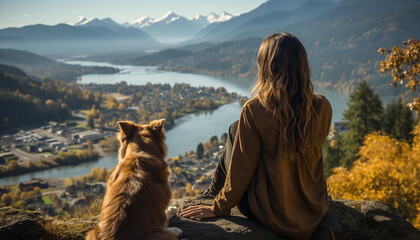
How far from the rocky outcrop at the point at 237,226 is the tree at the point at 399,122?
1284 cm

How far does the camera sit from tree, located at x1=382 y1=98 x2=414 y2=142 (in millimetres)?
13547

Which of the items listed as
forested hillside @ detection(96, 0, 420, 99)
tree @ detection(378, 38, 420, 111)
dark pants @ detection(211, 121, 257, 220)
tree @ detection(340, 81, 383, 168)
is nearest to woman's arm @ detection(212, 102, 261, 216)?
dark pants @ detection(211, 121, 257, 220)

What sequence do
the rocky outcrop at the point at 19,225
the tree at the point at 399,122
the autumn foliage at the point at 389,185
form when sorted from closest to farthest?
1. the rocky outcrop at the point at 19,225
2. the autumn foliage at the point at 389,185
3. the tree at the point at 399,122

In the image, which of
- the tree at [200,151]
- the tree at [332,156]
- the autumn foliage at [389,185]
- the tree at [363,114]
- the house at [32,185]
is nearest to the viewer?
the autumn foliage at [389,185]

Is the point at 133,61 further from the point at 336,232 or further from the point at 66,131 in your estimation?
the point at 336,232

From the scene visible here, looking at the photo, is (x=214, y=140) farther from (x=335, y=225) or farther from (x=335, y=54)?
(x=335, y=54)

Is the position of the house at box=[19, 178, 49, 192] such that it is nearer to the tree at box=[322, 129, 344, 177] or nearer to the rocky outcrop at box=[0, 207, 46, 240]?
the tree at box=[322, 129, 344, 177]

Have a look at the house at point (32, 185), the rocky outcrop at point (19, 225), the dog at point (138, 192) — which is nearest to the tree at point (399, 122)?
the dog at point (138, 192)

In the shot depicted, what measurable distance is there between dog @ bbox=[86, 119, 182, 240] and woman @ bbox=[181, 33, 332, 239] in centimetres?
44

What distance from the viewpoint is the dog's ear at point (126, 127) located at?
1.92 meters

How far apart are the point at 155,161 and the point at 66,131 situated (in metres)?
41.1

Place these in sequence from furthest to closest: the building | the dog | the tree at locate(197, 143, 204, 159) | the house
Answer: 1. the building
2. the tree at locate(197, 143, 204, 159)
3. the house
4. the dog

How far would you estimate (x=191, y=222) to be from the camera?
1.94 metres

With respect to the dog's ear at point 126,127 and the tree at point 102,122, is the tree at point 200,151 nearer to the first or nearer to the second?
the tree at point 102,122
